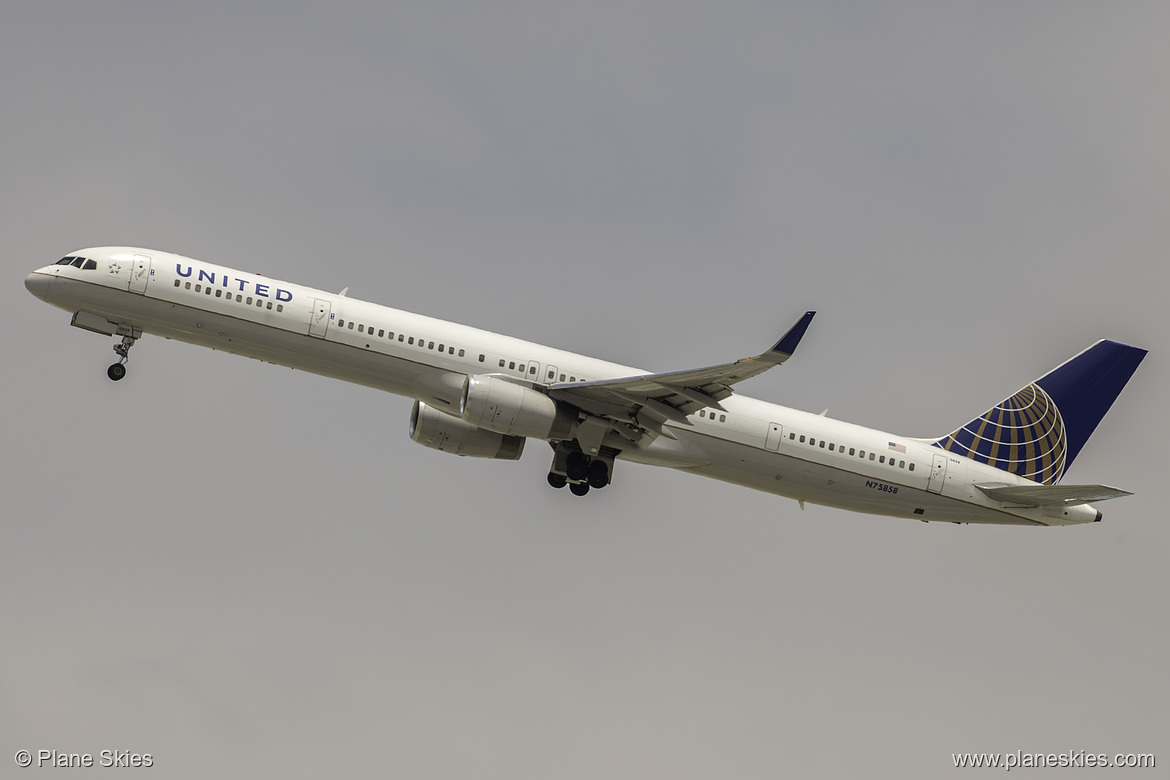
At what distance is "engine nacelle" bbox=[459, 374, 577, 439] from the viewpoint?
4153 cm

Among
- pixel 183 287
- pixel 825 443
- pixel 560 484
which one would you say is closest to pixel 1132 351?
pixel 825 443

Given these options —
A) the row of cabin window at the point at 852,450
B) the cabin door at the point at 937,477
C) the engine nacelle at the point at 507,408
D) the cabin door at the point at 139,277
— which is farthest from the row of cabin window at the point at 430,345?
the cabin door at the point at 937,477

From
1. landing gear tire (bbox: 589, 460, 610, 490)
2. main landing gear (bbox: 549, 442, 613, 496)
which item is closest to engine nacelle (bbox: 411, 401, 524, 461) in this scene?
main landing gear (bbox: 549, 442, 613, 496)

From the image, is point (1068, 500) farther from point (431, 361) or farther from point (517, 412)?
point (431, 361)

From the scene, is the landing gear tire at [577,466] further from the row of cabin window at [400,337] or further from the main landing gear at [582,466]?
the row of cabin window at [400,337]

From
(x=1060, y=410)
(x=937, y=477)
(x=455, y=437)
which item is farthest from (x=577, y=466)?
(x=1060, y=410)

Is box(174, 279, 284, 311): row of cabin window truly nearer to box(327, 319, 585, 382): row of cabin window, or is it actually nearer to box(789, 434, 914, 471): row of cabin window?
box(327, 319, 585, 382): row of cabin window

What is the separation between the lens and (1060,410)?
171ft

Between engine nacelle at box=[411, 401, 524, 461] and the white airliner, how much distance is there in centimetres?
6

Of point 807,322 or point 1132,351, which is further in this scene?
point 1132,351

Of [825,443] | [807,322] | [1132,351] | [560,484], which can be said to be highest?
[1132,351]

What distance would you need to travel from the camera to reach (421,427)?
151 feet

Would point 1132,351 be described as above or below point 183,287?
above

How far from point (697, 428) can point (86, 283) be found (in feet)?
69.5
